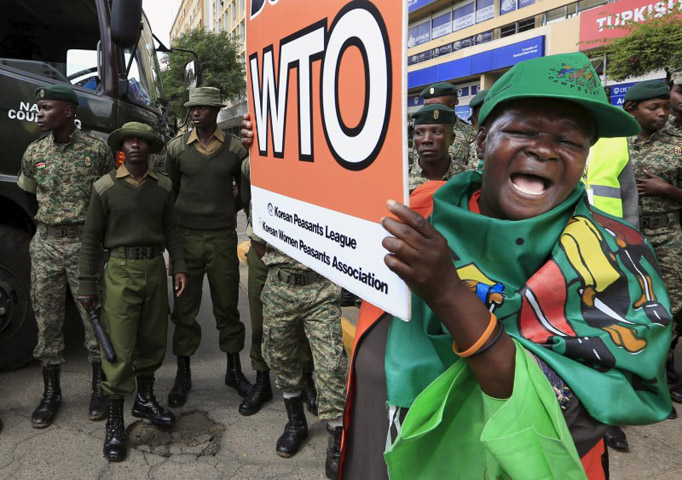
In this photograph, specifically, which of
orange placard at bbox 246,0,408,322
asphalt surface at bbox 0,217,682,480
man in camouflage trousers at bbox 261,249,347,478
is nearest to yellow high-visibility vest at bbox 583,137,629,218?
asphalt surface at bbox 0,217,682,480

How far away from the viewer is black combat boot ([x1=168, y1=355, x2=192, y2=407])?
3359 mm

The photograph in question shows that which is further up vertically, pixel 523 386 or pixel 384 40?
pixel 384 40

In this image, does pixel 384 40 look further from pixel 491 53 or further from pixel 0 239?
pixel 491 53

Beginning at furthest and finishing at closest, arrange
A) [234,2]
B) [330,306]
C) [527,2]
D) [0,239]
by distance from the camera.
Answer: [234,2], [527,2], [0,239], [330,306]

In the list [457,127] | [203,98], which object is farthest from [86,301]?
[457,127]

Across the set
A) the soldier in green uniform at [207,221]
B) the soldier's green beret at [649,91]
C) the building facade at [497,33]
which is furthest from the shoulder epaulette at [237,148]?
the building facade at [497,33]

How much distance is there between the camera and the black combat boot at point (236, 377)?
351 centimetres

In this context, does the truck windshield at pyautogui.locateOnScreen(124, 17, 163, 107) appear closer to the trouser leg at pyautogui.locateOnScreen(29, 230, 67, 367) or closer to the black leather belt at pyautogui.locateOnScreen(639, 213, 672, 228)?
the trouser leg at pyautogui.locateOnScreen(29, 230, 67, 367)

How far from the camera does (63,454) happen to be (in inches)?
111

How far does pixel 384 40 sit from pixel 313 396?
280 cm

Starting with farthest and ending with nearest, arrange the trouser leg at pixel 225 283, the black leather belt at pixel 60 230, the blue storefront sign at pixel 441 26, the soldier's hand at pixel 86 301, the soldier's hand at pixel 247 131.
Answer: the blue storefront sign at pixel 441 26 → the trouser leg at pixel 225 283 → the black leather belt at pixel 60 230 → the soldier's hand at pixel 86 301 → the soldier's hand at pixel 247 131

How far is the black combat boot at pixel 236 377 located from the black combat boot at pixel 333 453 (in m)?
0.95

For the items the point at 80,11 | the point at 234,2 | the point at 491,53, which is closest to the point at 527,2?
the point at 491,53

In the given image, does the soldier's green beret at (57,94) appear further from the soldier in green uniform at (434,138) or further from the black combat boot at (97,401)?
the soldier in green uniform at (434,138)
